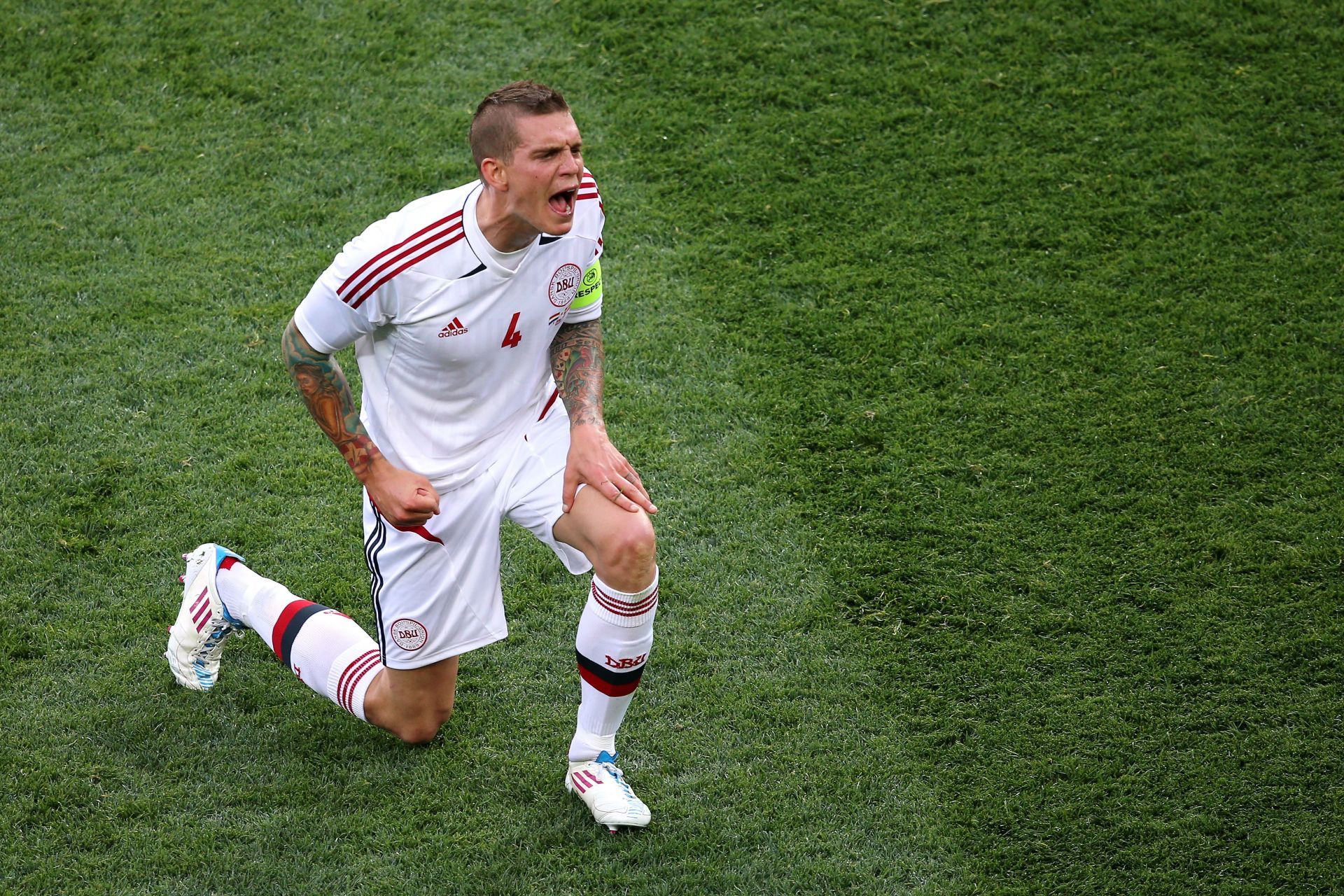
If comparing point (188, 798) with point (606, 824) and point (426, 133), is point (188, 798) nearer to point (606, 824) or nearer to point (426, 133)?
point (606, 824)

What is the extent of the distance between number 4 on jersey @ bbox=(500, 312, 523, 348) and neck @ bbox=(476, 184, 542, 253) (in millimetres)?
184

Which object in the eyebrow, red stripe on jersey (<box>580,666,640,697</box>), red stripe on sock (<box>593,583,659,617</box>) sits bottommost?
red stripe on jersey (<box>580,666,640,697</box>)

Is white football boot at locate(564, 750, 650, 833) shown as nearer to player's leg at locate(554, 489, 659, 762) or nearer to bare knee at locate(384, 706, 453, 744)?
player's leg at locate(554, 489, 659, 762)

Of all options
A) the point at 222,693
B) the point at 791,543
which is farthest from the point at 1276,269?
the point at 222,693

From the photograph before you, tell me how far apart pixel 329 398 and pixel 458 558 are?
0.57 metres

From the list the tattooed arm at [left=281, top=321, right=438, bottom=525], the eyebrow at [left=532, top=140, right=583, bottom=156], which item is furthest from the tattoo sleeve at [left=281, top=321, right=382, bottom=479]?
the eyebrow at [left=532, top=140, right=583, bottom=156]

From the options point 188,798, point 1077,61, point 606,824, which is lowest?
point 188,798

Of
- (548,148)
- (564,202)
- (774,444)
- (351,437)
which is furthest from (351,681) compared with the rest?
(774,444)

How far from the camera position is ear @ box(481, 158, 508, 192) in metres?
3.20

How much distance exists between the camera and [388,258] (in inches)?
125

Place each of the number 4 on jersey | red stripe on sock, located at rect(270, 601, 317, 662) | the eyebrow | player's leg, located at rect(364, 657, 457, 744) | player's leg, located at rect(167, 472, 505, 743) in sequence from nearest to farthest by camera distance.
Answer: the eyebrow, the number 4 on jersey, player's leg, located at rect(167, 472, 505, 743), player's leg, located at rect(364, 657, 457, 744), red stripe on sock, located at rect(270, 601, 317, 662)

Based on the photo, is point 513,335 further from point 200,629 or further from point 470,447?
point 200,629

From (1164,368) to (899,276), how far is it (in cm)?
112

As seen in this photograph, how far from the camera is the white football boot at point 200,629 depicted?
3787 millimetres
